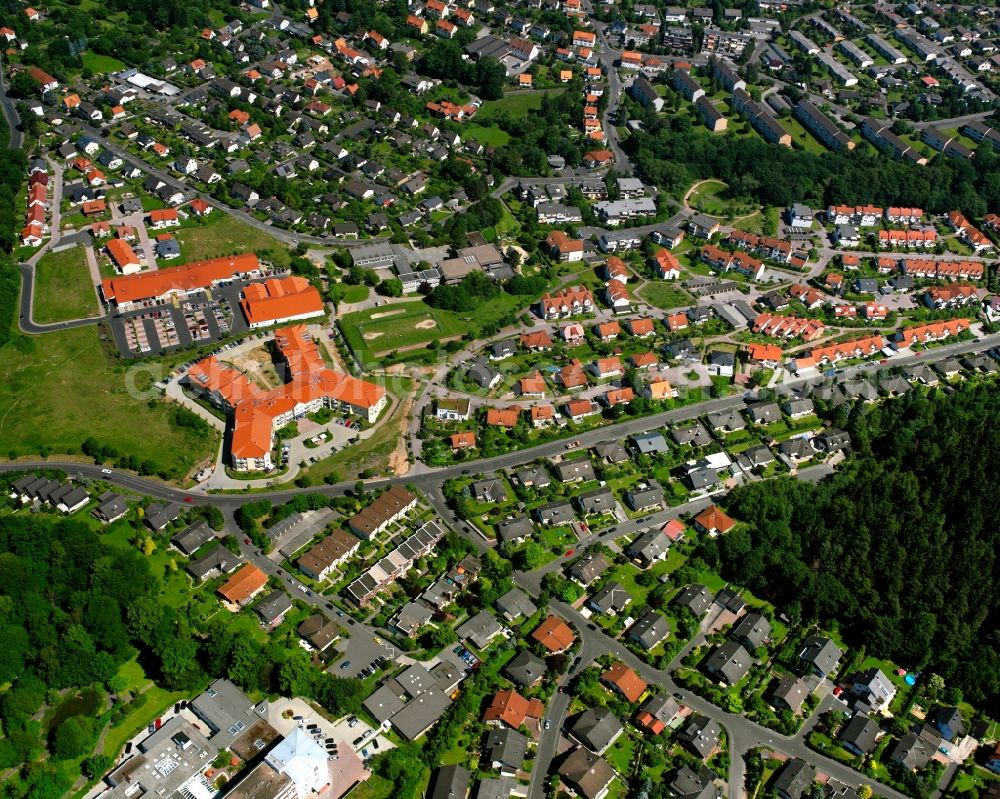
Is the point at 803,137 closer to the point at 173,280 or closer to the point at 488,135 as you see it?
the point at 488,135

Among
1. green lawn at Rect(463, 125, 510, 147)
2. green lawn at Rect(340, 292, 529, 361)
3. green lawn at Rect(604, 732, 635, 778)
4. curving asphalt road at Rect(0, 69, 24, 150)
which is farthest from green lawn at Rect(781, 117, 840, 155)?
curving asphalt road at Rect(0, 69, 24, 150)

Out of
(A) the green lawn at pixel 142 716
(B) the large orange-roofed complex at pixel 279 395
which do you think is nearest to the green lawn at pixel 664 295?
(B) the large orange-roofed complex at pixel 279 395

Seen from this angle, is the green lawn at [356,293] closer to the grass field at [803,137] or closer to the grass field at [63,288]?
the grass field at [63,288]

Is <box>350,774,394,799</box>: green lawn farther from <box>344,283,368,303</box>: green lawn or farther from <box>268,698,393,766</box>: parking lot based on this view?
<box>344,283,368,303</box>: green lawn

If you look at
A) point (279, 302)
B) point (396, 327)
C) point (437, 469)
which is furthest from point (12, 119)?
point (437, 469)

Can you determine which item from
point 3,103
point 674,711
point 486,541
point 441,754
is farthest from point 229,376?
point 3,103
